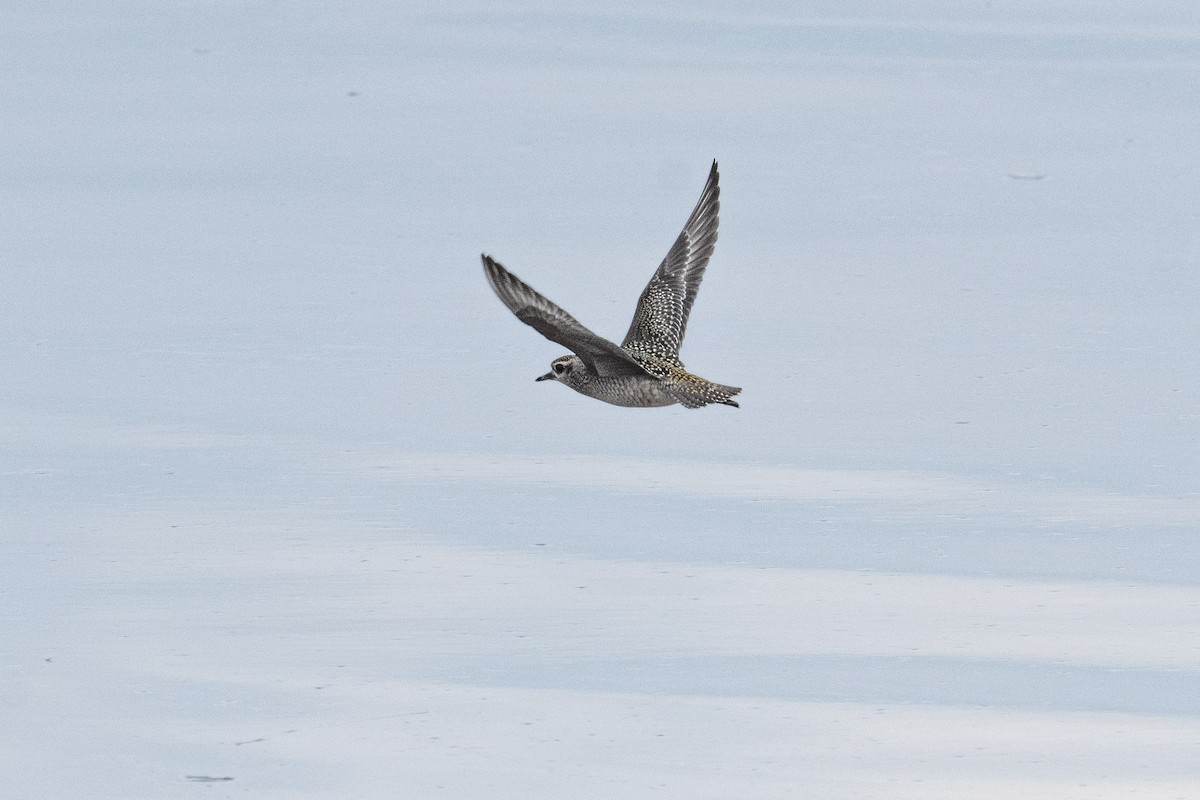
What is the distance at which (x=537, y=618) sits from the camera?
29.0 feet

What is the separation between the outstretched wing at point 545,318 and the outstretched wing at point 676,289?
1.96 feet

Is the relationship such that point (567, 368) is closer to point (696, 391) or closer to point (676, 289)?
point (696, 391)

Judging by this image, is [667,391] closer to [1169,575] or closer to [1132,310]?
[1169,575]

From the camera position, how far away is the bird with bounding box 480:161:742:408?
9.61m

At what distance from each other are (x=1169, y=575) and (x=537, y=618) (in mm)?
2133

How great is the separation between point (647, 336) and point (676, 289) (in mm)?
555

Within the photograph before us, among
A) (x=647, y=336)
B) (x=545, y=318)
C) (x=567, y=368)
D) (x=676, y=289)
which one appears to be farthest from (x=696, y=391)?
(x=676, y=289)

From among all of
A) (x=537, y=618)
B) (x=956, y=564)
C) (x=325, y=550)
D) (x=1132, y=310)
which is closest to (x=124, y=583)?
(x=325, y=550)

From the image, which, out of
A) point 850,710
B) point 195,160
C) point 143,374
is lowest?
point 850,710

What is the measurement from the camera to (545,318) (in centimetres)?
959

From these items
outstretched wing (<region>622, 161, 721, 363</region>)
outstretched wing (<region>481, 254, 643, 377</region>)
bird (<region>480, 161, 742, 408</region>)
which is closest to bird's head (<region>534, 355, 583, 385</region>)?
Answer: bird (<region>480, 161, 742, 408</region>)

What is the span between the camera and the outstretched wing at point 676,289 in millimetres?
10703

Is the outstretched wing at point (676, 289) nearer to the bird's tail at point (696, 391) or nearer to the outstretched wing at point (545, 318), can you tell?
the bird's tail at point (696, 391)

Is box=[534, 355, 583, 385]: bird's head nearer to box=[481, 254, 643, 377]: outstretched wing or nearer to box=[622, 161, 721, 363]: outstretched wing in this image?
box=[622, 161, 721, 363]: outstretched wing
